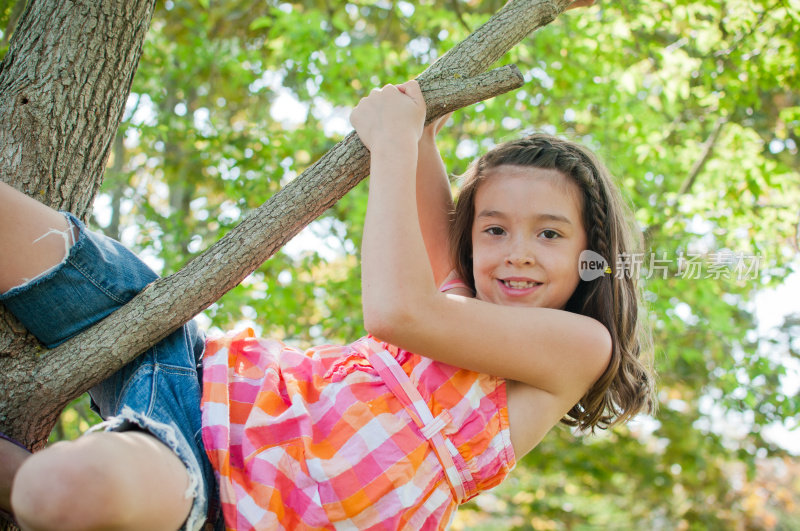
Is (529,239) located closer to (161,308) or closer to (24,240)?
(161,308)

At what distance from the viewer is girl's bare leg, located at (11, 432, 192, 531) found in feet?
3.81

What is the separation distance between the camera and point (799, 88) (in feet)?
12.3

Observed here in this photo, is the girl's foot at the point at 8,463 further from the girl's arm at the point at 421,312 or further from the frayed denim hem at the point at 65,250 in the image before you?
the girl's arm at the point at 421,312

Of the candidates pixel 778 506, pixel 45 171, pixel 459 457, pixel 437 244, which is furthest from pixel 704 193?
pixel 778 506

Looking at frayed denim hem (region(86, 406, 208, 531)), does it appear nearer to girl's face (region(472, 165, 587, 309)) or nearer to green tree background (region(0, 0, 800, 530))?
girl's face (region(472, 165, 587, 309))

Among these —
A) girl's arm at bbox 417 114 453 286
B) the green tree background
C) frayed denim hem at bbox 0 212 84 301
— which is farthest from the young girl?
the green tree background

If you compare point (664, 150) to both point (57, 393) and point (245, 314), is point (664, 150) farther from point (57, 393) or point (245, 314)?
point (57, 393)

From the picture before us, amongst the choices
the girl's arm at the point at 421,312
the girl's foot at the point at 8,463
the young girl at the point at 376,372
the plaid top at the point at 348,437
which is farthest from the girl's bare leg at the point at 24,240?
the girl's arm at the point at 421,312

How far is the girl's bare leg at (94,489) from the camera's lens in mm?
1162

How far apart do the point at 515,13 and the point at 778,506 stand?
31.1 feet

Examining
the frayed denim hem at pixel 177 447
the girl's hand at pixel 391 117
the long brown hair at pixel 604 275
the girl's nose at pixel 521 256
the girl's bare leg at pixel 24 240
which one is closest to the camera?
the frayed denim hem at pixel 177 447

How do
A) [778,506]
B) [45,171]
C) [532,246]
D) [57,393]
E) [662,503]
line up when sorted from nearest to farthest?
[57,393]
[45,171]
[532,246]
[662,503]
[778,506]

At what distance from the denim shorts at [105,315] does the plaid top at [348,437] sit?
0.16ft

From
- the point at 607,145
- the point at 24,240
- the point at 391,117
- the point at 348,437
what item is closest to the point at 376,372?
the point at 348,437
